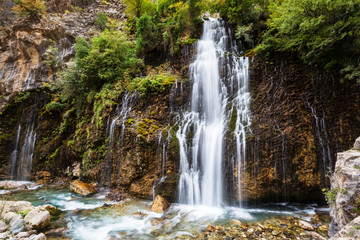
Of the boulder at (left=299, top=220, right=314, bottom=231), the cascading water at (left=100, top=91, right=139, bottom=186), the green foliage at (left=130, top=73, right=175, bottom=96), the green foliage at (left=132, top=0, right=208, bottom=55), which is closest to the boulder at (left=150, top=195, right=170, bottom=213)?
the cascading water at (left=100, top=91, right=139, bottom=186)

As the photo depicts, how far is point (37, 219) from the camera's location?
4660mm

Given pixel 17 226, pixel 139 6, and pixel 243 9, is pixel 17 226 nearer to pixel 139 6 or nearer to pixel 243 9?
pixel 243 9

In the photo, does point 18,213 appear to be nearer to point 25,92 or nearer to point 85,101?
point 85,101

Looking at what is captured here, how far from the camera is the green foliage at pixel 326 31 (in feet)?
18.4

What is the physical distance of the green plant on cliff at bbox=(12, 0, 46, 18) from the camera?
1384 cm

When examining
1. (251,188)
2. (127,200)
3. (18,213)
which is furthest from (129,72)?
(251,188)

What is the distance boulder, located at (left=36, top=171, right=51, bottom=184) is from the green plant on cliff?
14276 millimetres

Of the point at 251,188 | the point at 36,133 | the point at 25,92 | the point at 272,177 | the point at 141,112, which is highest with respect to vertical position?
the point at 25,92

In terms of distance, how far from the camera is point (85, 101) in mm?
11172

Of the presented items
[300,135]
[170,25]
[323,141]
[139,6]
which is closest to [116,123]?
[300,135]

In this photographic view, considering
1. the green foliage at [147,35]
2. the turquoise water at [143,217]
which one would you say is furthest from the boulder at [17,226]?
the green foliage at [147,35]

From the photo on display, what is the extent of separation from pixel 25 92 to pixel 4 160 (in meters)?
5.81

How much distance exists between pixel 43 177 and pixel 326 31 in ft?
56.1

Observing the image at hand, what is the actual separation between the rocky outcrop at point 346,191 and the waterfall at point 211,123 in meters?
2.78
